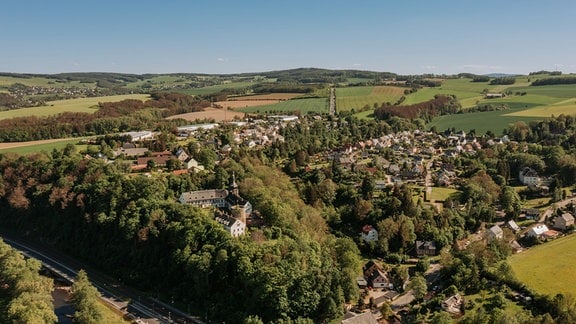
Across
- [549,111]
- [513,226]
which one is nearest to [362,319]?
[513,226]

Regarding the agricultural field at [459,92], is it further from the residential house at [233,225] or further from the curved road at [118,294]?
the curved road at [118,294]

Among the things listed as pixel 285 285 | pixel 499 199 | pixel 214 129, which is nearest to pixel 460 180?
pixel 499 199

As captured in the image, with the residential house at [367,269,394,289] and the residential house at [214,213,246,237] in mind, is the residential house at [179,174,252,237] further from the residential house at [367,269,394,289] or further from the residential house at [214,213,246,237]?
the residential house at [367,269,394,289]

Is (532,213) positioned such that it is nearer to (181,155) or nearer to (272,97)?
(181,155)

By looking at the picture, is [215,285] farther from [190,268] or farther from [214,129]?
[214,129]

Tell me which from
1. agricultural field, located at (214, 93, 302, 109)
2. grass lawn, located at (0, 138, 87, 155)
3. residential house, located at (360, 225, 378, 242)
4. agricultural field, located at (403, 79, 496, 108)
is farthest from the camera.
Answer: agricultural field, located at (403, 79, 496, 108)

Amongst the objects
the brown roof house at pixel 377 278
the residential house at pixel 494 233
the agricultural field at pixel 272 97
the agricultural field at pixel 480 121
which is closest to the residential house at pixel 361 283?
the brown roof house at pixel 377 278

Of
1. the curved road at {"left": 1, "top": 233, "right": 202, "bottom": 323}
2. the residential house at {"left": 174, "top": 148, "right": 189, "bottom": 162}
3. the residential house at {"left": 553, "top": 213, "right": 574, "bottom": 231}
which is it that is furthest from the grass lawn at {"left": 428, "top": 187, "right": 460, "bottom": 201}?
the curved road at {"left": 1, "top": 233, "right": 202, "bottom": 323}
